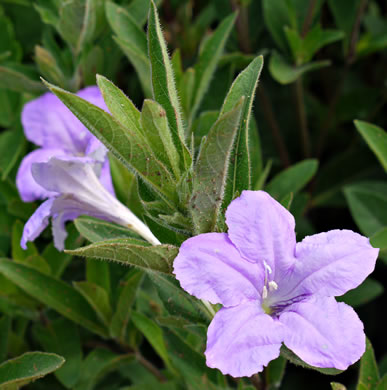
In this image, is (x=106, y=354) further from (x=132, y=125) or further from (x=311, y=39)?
(x=311, y=39)

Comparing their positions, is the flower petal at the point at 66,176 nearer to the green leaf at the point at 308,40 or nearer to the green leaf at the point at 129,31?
the green leaf at the point at 129,31

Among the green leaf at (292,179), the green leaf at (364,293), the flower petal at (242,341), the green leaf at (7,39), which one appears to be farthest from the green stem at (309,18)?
the flower petal at (242,341)

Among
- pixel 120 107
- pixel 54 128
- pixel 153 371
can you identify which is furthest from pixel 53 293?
pixel 120 107

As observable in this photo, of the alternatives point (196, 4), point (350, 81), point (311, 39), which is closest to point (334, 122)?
point (350, 81)

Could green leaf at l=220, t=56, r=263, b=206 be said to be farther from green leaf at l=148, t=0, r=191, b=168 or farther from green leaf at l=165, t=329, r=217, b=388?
green leaf at l=165, t=329, r=217, b=388

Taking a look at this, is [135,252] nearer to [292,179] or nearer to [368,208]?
[292,179]

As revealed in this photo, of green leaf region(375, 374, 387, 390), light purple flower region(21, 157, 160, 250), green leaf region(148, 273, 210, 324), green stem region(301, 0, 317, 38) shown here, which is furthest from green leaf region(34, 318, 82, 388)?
green stem region(301, 0, 317, 38)
